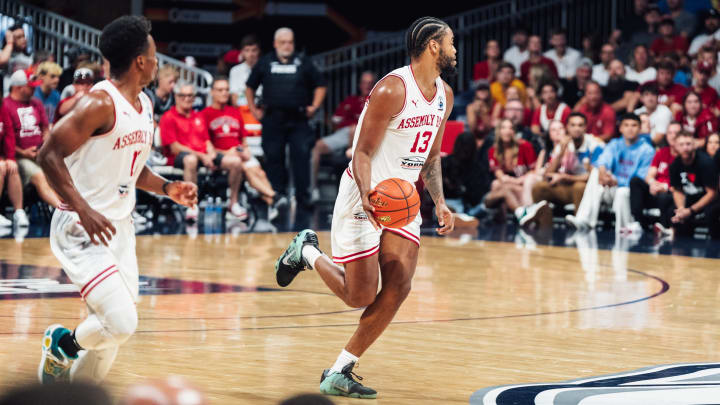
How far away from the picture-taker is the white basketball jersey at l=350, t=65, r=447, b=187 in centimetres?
535

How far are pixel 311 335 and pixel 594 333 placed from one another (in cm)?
167

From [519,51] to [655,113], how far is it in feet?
12.7

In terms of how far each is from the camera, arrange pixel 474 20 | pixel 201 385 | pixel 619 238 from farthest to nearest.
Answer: pixel 474 20 < pixel 619 238 < pixel 201 385

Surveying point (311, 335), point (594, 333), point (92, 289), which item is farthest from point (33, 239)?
point (92, 289)

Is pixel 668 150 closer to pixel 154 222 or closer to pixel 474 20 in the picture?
pixel 154 222

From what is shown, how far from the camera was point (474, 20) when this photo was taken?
21.6 meters

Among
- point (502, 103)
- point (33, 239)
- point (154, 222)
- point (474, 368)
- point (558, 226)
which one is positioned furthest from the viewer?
point (502, 103)

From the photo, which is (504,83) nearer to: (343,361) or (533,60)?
(533,60)

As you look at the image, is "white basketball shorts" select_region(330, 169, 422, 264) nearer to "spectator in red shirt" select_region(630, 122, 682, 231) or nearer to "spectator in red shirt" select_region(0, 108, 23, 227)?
"spectator in red shirt" select_region(0, 108, 23, 227)

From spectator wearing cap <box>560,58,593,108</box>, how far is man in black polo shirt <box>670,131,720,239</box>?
376 cm

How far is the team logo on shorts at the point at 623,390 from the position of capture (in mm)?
4895

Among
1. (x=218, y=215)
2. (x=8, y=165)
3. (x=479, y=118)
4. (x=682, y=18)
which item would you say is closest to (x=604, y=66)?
(x=682, y=18)

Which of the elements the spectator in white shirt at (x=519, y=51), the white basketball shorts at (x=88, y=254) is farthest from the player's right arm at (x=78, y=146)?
the spectator in white shirt at (x=519, y=51)

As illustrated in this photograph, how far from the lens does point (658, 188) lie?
537 inches
